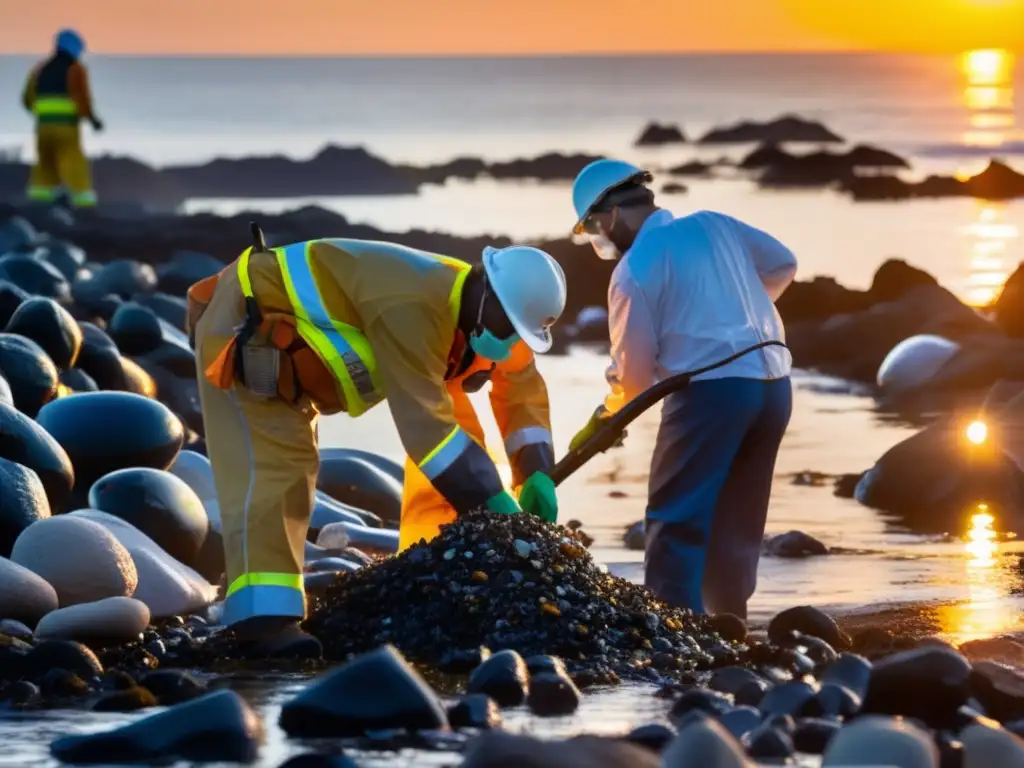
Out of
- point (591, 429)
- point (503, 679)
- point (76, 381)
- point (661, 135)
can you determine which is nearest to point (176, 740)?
point (503, 679)

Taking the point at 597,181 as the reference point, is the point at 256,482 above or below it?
below

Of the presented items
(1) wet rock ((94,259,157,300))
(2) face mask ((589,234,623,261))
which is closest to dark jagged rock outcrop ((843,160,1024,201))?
(1) wet rock ((94,259,157,300))

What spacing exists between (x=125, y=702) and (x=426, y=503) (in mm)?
1992

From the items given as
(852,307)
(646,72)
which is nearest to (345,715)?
(852,307)

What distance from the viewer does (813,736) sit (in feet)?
20.3

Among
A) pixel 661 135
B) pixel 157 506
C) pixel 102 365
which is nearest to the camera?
pixel 157 506

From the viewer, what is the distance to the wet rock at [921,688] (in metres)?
6.51

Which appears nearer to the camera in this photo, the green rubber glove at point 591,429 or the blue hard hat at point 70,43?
the green rubber glove at point 591,429

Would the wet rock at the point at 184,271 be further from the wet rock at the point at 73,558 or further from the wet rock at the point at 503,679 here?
the wet rock at the point at 503,679

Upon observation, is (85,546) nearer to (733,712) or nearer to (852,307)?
(733,712)

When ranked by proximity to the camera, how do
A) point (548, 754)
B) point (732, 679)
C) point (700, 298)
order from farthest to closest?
point (700, 298) < point (732, 679) < point (548, 754)

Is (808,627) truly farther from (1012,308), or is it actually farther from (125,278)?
(125,278)

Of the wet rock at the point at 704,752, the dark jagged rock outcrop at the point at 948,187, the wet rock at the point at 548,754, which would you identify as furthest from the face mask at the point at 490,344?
the dark jagged rock outcrop at the point at 948,187

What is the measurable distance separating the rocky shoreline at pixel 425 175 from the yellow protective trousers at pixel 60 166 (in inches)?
444
